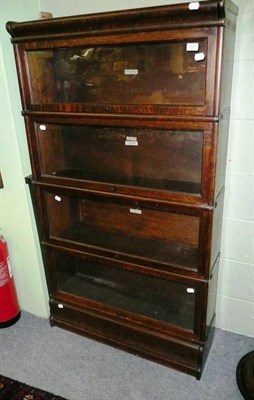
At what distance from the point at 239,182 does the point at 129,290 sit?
908 millimetres

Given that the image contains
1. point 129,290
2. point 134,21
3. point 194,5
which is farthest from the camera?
point 129,290

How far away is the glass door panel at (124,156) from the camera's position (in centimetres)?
146

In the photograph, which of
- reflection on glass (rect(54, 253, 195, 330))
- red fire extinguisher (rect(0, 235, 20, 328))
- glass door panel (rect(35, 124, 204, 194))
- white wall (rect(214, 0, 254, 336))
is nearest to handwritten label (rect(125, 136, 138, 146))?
glass door panel (rect(35, 124, 204, 194))

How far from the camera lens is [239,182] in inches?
61.9

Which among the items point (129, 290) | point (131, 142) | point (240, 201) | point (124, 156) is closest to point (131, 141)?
point (131, 142)

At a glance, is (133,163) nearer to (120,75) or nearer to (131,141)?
(131,141)

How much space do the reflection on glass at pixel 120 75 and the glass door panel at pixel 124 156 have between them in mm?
148

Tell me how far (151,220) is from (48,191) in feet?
1.90

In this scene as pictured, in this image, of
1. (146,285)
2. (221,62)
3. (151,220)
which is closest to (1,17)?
(221,62)

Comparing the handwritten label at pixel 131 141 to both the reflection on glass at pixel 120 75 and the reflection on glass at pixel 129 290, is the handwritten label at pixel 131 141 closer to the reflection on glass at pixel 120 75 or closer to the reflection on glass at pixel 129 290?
the reflection on glass at pixel 120 75

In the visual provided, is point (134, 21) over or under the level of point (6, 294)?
over

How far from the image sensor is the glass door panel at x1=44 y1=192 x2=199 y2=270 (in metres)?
1.61

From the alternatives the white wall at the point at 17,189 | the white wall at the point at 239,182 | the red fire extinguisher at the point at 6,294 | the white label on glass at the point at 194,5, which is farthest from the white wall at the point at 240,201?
the red fire extinguisher at the point at 6,294

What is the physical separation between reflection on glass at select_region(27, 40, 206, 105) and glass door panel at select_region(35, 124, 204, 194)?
0.49ft
